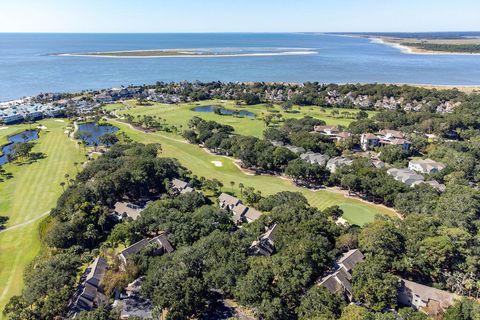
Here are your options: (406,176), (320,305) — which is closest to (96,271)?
(320,305)

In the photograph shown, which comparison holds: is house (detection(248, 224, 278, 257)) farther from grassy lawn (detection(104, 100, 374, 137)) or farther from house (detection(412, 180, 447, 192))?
grassy lawn (detection(104, 100, 374, 137))

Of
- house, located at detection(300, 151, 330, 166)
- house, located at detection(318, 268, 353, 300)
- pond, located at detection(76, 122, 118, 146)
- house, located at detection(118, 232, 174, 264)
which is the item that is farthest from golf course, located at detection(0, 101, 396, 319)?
house, located at detection(318, 268, 353, 300)

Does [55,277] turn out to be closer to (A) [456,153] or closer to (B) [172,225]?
(B) [172,225]

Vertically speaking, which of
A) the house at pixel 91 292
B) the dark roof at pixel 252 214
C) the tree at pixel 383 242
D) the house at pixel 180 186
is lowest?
the dark roof at pixel 252 214

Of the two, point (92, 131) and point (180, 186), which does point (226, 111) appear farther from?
point (180, 186)

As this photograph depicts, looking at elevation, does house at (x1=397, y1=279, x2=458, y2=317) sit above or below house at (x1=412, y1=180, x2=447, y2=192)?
below

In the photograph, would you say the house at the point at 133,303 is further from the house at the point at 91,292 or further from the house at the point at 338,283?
the house at the point at 338,283

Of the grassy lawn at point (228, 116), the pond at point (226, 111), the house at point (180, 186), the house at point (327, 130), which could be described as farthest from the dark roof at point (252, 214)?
the pond at point (226, 111)
